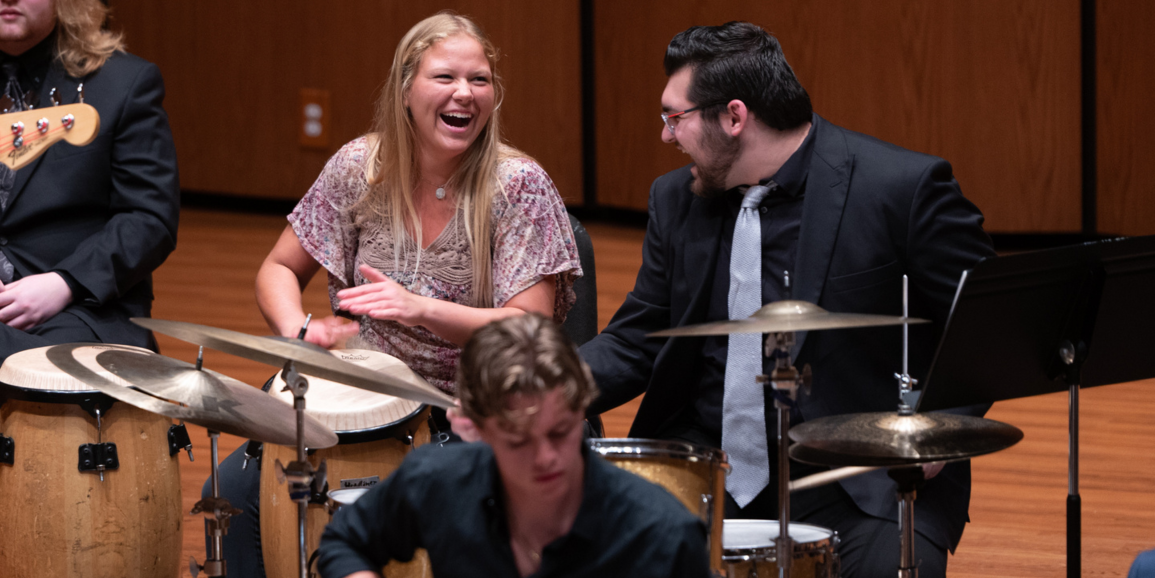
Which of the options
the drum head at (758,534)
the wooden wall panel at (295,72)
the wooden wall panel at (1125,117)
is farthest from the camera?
the wooden wall panel at (295,72)

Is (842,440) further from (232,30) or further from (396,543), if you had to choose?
(232,30)

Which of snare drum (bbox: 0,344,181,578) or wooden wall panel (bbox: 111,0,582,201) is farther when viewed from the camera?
wooden wall panel (bbox: 111,0,582,201)

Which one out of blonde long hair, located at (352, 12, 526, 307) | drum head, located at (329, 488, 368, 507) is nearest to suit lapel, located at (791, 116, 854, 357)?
blonde long hair, located at (352, 12, 526, 307)

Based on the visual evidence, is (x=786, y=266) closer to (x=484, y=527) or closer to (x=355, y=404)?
(x=355, y=404)

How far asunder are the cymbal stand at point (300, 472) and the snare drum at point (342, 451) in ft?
0.88

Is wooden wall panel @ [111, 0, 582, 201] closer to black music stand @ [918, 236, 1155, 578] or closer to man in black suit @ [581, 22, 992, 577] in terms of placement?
man in black suit @ [581, 22, 992, 577]

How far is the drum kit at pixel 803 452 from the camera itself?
76.6 inches

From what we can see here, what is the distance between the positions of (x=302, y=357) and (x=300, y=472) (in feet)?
0.67

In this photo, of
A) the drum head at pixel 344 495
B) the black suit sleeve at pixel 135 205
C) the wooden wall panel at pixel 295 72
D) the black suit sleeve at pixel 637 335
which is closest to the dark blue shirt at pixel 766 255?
the black suit sleeve at pixel 637 335

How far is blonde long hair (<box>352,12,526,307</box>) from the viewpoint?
2812 mm

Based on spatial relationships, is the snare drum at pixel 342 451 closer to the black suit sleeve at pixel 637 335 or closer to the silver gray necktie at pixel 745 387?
the black suit sleeve at pixel 637 335

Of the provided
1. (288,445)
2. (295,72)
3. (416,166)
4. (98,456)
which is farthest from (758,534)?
(295,72)

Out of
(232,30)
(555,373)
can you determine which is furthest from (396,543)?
(232,30)

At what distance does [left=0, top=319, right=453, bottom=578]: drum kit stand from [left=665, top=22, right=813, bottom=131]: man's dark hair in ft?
2.87
